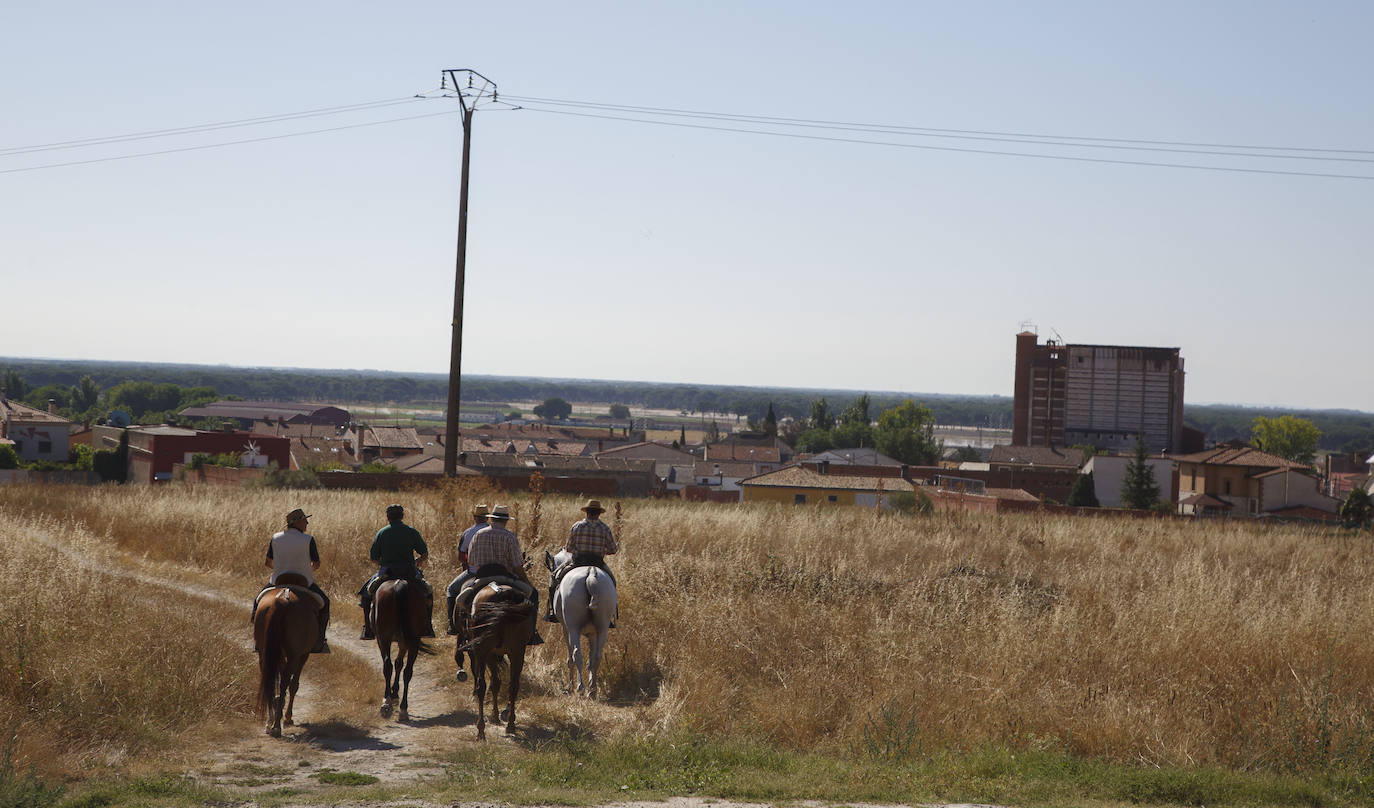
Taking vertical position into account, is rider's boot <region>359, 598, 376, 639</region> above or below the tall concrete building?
below

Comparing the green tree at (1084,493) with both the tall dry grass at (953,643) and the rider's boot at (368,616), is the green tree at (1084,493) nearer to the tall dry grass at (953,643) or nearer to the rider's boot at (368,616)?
the tall dry grass at (953,643)

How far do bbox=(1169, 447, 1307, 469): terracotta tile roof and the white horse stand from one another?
69910mm

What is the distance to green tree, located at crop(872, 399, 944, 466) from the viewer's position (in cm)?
13150

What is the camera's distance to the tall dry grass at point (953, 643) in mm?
11227

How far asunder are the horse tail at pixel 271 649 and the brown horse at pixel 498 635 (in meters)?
1.80

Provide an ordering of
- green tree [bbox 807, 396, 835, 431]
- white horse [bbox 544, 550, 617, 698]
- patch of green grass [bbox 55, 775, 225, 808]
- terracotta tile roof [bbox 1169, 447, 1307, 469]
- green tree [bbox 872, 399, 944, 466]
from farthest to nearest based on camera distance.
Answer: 1. green tree [bbox 807, 396, 835, 431]
2. green tree [bbox 872, 399, 944, 466]
3. terracotta tile roof [bbox 1169, 447, 1307, 469]
4. white horse [bbox 544, 550, 617, 698]
5. patch of green grass [bbox 55, 775, 225, 808]

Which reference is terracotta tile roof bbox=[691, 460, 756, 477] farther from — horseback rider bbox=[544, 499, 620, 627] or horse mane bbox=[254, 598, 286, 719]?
horse mane bbox=[254, 598, 286, 719]

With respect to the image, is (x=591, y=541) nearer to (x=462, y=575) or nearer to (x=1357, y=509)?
(x=462, y=575)

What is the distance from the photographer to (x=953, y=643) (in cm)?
1373

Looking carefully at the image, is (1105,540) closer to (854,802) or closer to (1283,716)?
(1283,716)

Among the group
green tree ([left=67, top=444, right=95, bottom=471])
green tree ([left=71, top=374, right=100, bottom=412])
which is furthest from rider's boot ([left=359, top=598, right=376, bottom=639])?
green tree ([left=71, top=374, right=100, bottom=412])

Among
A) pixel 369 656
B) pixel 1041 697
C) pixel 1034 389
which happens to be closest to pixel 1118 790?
pixel 1041 697

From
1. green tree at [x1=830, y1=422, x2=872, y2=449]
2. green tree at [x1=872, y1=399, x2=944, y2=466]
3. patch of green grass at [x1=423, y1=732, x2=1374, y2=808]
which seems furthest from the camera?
green tree at [x1=830, y1=422, x2=872, y2=449]

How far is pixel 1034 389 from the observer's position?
130 meters
